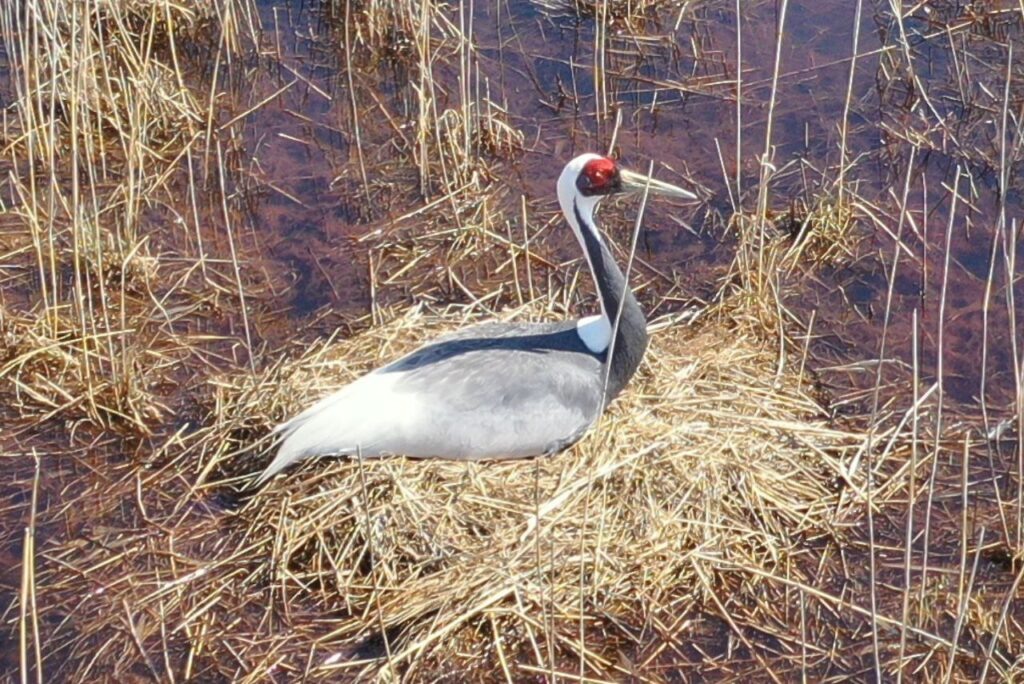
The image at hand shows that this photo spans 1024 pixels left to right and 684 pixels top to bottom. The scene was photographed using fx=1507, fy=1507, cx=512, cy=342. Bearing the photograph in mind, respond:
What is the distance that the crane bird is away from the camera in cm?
486

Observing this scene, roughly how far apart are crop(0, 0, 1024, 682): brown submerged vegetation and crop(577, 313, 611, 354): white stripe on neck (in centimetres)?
23

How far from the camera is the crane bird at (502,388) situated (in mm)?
4855

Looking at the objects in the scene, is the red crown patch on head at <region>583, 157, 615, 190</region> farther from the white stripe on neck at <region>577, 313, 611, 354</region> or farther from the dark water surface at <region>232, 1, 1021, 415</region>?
the dark water surface at <region>232, 1, 1021, 415</region>

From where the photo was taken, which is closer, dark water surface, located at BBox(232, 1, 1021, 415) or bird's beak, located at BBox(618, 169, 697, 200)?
bird's beak, located at BBox(618, 169, 697, 200)

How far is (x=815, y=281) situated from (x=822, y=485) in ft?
4.15

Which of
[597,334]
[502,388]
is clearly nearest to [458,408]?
[502,388]

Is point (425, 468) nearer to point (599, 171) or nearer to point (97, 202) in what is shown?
point (599, 171)

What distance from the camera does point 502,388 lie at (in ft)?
16.5

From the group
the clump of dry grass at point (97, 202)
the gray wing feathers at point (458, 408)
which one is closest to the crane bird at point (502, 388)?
the gray wing feathers at point (458, 408)

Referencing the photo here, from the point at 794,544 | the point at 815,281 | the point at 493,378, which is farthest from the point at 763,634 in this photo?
the point at 815,281

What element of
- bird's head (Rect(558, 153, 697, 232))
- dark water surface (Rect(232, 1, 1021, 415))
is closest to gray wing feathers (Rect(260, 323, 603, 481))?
bird's head (Rect(558, 153, 697, 232))

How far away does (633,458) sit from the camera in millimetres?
4930

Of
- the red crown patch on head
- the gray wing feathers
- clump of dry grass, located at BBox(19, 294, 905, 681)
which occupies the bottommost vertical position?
clump of dry grass, located at BBox(19, 294, 905, 681)

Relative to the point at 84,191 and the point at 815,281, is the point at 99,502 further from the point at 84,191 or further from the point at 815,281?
the point at 815,281
